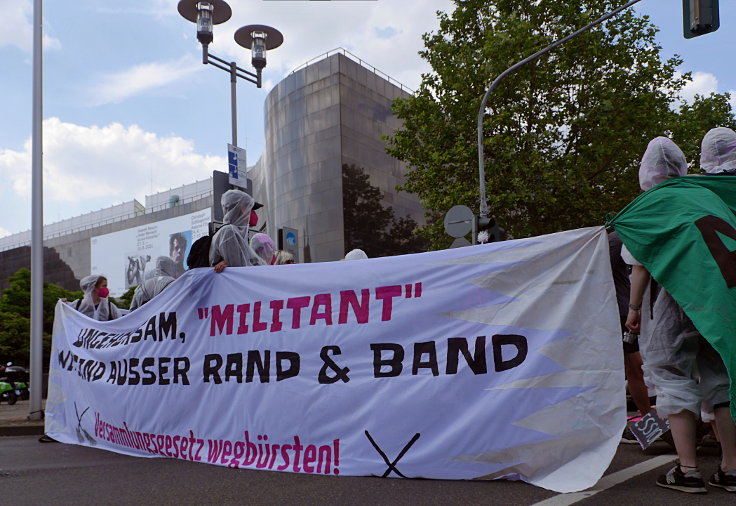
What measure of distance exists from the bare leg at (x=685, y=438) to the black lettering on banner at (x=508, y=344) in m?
0.80

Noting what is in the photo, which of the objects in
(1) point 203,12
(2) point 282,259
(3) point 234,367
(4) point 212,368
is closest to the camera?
(3) point 234,367

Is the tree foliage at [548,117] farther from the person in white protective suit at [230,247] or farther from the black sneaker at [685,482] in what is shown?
the black sneaker at [685,482]

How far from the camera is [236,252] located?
5410 mm

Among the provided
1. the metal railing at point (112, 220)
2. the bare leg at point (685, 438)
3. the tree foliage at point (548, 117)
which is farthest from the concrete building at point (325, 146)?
the metal railing at point (112, 220)

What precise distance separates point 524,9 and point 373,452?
17724mm

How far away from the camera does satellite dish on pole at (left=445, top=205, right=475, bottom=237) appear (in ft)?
39.5

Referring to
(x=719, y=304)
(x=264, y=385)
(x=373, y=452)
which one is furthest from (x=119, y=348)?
(x=719, y=304)

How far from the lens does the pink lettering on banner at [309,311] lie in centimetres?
415

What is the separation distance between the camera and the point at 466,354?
3.79 m

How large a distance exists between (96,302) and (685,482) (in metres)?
6.09

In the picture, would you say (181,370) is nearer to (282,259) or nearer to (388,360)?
(388,360)

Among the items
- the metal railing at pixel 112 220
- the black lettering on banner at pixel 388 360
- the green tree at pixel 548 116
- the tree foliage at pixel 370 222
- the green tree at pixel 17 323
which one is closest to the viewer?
the black lettering on banner at pixel 388 360

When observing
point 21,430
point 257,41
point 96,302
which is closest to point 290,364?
point 96,302

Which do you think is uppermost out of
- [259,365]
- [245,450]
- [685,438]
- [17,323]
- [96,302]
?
[96,302]
